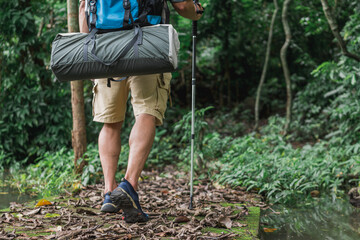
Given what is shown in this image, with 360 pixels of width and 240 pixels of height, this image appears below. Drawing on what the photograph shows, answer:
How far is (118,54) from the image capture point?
96.3 inches

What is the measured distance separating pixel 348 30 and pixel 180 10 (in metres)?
4.22

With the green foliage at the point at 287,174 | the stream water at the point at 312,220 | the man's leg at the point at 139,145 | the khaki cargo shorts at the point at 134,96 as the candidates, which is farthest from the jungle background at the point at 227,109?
the man's leg at the point at 139,145

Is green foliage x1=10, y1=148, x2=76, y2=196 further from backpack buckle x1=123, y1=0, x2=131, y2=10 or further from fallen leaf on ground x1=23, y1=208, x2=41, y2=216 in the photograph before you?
backpack buckle x1=123, y1=0, x2=131, y2=10

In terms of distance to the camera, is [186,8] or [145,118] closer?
[186,8]

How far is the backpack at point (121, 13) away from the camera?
2584mm

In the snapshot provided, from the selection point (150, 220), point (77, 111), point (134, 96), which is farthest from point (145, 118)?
point (77, 111)

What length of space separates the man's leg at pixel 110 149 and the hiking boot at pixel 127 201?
0.43 meters

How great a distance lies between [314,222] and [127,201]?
5.62ft

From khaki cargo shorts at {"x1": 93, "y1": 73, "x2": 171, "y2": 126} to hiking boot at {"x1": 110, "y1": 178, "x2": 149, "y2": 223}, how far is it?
589mm

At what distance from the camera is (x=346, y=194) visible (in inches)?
173

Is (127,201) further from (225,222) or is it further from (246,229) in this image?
(246,229)

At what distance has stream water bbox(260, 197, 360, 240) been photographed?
2.87 m

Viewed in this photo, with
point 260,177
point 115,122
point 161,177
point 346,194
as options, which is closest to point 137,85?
point 115,122

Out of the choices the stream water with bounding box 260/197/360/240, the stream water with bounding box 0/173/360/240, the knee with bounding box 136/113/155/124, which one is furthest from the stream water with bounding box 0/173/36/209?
the stream water with bounding box 260/197/360/240
